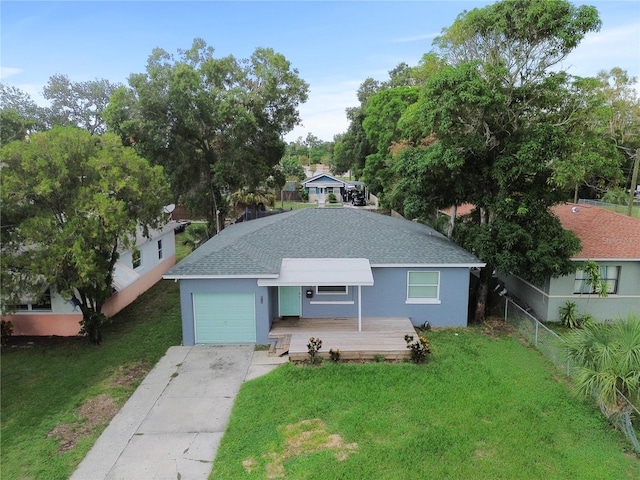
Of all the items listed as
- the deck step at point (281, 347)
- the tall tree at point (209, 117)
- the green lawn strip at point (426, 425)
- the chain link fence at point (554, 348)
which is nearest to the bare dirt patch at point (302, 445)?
the green lawn strip at point (426, 425)

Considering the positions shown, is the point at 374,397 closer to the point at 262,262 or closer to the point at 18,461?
the point at 262,262

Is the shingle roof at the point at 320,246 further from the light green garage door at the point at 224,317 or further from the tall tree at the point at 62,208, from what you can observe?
the tall tree at the point at 62,208

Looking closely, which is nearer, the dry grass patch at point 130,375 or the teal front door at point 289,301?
the dry grass patch at point 130,375

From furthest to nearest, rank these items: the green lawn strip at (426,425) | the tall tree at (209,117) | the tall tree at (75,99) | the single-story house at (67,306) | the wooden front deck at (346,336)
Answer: the tall tree at (75,99) < the tall tree at (209,117) < the single-story house at (67,306) < the wooden front deck at (346,336) < the green lawn strip at (426,425)

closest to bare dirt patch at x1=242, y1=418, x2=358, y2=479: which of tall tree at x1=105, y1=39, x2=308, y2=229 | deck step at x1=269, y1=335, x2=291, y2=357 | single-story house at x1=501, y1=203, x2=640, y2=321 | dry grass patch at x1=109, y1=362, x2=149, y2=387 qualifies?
deck step at x1=269, y1=335, x2=291, y2=357

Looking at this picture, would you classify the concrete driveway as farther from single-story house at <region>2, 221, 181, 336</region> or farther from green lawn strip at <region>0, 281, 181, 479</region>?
single-story house at <region>2, 221, 181, 336</region>

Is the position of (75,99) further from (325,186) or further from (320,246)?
(320,246)
